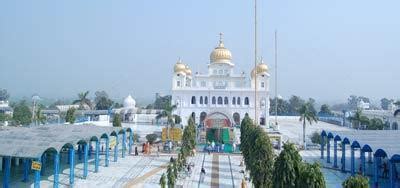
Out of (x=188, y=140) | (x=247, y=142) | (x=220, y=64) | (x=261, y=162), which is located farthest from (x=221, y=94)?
(x=261, y=162)

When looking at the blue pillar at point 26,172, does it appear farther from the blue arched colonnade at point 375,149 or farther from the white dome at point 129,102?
the white dome at point 129,102

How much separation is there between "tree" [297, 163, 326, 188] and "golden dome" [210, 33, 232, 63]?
53.2 meters

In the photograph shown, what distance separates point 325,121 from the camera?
3644 inches

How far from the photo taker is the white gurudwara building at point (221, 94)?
65500 millimetres

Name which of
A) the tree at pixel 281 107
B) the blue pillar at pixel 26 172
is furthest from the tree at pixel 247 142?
the tree at pixel 281 107

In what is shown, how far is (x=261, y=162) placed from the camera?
22.6 metres

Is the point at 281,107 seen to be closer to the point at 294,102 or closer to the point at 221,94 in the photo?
the point at 294,102

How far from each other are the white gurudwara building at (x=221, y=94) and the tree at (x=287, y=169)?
46.4 meters

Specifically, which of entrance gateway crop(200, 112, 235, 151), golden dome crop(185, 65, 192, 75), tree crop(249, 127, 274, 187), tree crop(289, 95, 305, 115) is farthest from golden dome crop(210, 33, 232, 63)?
tree crop(289, 95, 305, 115)

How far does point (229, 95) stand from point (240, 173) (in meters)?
34.2

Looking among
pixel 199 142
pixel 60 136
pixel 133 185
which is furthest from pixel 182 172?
pixel 199 142

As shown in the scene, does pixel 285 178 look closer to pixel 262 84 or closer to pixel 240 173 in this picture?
pixel 240 173

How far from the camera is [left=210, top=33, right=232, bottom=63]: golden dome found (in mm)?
68188

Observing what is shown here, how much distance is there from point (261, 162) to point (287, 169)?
20.3ft
